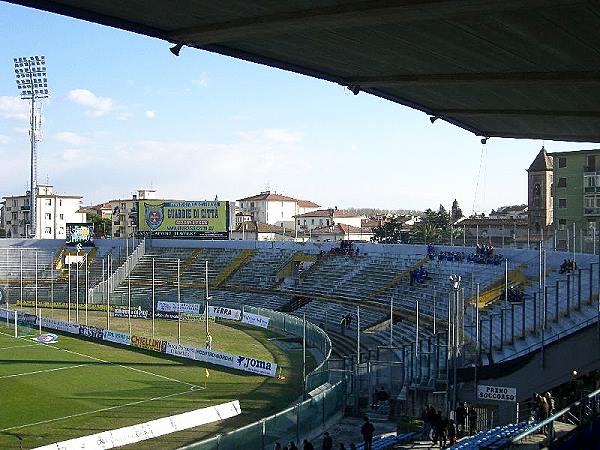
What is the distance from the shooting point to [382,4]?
9672 mm

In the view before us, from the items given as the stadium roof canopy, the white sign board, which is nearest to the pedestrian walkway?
the white sign board

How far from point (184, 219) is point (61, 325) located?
29346mm

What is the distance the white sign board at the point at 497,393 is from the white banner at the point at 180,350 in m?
20.3

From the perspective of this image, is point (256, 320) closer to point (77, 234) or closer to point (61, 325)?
point (61, 325)

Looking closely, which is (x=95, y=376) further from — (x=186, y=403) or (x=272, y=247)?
(x=272, y=247)

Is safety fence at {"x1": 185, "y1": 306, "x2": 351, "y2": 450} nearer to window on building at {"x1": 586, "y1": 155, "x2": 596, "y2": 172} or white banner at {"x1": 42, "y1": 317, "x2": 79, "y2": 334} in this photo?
white banner at {"x1": 42, "y1": 317, "x2": 79, "y2": 334}

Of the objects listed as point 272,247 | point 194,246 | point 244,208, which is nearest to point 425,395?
point 272,247

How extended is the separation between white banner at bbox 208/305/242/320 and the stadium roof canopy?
3983 centimetres

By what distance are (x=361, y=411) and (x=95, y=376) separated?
14401 millimetres

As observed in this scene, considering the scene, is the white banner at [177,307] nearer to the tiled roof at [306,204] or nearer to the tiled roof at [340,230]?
the tiled roof at [340,230]

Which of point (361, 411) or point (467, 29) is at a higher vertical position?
point (467, 29)

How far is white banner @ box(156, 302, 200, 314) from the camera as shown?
57062 mm

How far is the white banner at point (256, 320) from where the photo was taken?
171ft

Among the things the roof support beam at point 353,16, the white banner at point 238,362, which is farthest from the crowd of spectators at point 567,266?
the roof support beam at point 353,16
